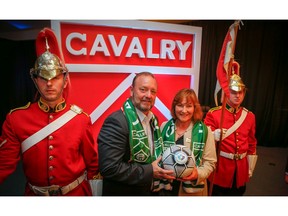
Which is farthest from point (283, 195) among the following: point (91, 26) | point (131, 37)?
point (91, 26)

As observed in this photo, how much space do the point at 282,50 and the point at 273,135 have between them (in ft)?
2.36

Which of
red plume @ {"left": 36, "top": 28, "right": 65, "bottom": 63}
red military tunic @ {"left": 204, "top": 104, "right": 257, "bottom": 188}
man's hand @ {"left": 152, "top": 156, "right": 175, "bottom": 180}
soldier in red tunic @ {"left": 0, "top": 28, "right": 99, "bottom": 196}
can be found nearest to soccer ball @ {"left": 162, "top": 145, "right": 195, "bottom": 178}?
man's hand @ {"left": 152, "top": 156, "right": 175, "bottom": 180}

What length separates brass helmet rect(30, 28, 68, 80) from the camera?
0.95 metres

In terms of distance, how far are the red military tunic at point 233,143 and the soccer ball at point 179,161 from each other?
56 centimetres

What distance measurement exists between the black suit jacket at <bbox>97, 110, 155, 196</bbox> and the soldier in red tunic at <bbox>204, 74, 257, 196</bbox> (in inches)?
26.9

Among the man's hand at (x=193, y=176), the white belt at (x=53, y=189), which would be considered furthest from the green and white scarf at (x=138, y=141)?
the white belt at (x=53, y=189)

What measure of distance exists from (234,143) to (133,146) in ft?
2.85

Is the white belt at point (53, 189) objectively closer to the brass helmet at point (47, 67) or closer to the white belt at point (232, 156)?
the brass helmet at point (47, 67)

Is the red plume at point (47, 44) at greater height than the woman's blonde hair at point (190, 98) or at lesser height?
greater

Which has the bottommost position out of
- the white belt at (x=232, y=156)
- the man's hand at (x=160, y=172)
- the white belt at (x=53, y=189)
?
the white belt at (x=53, y=189)

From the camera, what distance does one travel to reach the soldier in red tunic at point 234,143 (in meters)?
1.44

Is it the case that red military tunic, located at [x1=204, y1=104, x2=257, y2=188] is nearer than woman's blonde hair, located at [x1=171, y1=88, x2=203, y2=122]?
No

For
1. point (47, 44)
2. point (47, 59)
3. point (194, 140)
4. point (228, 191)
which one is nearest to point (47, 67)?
point (47, 59)

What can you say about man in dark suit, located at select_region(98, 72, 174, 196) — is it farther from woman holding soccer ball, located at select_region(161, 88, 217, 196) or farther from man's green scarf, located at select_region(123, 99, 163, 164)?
woman holding soccer ball, located at select_region(161, 88, 217, 196)
